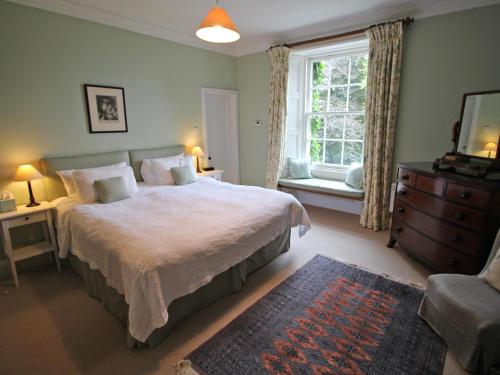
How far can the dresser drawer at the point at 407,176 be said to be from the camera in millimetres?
2891

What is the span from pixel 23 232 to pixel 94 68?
6.78 ft

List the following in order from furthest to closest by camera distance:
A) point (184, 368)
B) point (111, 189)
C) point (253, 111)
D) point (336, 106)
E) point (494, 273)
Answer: point (253, 111), point (336, 106), point (111, 189), point (494, 273), point (184, 368)

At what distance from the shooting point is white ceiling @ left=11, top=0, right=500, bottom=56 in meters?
3.12

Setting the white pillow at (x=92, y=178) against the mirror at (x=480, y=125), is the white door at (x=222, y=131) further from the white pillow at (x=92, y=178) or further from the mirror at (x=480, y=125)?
the mirror at (x=480, y=125)

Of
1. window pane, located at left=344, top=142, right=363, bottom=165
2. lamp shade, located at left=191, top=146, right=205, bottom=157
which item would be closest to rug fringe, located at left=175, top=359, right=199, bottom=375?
lamp shade, located at left=191, top=146, right=205, bottom=157

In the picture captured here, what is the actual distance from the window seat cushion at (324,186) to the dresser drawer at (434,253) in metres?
0.93

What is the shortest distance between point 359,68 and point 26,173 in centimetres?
460

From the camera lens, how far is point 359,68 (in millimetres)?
4309

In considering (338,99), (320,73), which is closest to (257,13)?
(320,73)

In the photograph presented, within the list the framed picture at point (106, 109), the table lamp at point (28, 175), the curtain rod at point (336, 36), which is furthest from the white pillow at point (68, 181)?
the curtain rod at point (336, 36)

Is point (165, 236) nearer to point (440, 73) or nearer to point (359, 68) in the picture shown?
point (440, 73)

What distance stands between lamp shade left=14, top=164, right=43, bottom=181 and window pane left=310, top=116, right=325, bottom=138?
4.04 m

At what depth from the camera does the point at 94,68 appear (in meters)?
3.36

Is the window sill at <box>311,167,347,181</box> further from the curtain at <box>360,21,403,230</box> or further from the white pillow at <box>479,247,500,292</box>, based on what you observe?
the white pillow at <box>479,247,500,292</box>
